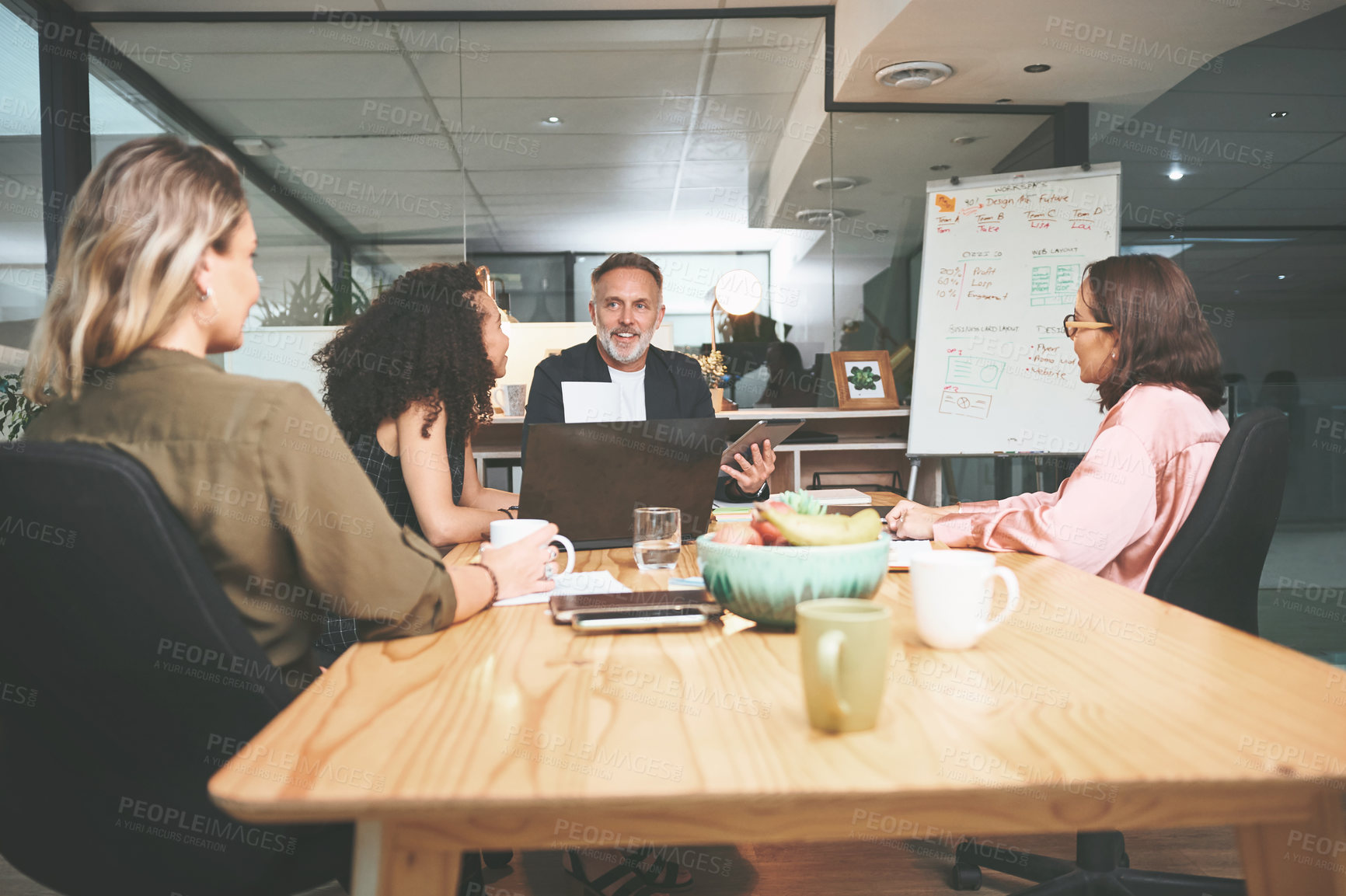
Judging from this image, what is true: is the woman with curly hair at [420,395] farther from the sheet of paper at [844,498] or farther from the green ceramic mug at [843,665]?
the green ceramic mug at [843,665]

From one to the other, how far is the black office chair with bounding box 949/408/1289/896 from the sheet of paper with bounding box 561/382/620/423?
5.10ft

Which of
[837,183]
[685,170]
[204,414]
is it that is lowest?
[204,414]

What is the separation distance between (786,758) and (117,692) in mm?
586

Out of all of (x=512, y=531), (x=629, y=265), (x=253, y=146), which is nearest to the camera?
(x=512, y=531)

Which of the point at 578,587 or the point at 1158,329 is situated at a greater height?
the point at 1158,329

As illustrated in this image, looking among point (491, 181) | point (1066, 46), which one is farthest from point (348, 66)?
point (1066, 46)

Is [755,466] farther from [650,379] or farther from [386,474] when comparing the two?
[650,379]

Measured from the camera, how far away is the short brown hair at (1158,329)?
63.4 inches

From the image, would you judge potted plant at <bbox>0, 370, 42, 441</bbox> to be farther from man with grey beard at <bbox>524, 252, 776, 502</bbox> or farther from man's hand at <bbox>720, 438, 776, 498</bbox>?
man's hand at <bbox>720, 438, 776, 498</bbox>

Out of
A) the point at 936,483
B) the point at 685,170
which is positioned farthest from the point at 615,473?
the point at 685,170

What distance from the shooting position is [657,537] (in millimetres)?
1271

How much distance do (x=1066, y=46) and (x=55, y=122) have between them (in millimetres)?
4351

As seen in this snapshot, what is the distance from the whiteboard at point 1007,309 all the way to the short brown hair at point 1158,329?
2276 millimetres

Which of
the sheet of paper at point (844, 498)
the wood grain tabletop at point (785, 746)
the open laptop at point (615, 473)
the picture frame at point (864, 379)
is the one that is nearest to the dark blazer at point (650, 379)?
the sheet of paper at point (844, 498)
